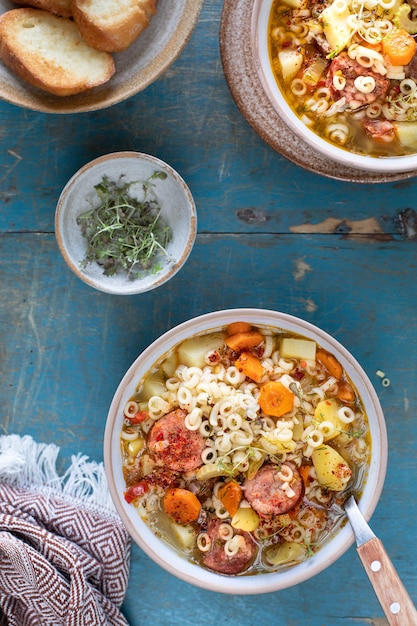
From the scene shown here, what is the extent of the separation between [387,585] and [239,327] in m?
0.89

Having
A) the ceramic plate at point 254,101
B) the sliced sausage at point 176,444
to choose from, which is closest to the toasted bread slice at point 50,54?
the ceramic plate at point 254,101

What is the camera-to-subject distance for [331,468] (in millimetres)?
2229

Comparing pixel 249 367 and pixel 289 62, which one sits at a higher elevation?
pixel 289 62

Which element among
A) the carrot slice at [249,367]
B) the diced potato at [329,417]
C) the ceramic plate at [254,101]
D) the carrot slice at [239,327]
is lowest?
the diced potato at [329,417]

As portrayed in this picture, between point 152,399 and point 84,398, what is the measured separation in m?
0.38

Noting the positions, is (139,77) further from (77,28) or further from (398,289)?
(398,289)

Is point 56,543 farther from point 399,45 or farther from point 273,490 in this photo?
point 399,45

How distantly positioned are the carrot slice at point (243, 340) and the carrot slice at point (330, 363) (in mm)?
207

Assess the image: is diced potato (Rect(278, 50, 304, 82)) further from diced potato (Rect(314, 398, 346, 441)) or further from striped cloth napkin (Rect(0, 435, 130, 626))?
striped cloth napkin (Rect(0, 435, 130, 626))

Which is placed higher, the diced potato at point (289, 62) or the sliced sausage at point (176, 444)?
the diced potato at point (289, 62)

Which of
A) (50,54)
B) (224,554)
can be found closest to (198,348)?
(224,554)

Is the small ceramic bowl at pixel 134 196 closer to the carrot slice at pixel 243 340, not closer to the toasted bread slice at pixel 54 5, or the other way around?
the carrot slice at pixel 243 340

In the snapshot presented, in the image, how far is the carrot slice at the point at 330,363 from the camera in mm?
2281

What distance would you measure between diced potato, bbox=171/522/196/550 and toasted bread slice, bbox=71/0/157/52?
154 centimetres
